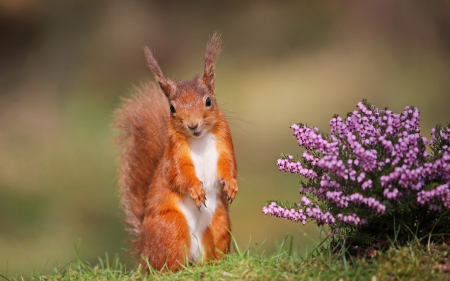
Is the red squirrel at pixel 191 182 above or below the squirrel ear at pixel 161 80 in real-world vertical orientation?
below

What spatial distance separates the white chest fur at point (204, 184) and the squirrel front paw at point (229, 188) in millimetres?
79

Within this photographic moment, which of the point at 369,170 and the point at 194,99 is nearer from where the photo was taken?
the point at 369,170

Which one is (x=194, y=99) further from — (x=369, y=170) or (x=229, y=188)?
→ (x=369, y=170)

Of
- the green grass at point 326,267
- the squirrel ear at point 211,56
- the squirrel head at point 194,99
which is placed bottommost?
the green grass at point 326,267

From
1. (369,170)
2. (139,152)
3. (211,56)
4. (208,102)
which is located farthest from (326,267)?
(139,152)

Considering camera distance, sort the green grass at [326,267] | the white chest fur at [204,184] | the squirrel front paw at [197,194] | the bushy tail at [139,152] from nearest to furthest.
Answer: the green grass at [326,267], the squirrel front paw at [197,194], the white chest fur at [204,184], the bushy tail at [139,152]

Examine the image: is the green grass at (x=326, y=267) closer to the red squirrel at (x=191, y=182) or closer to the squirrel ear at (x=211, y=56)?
the red squirrel at (x=191, y=182)

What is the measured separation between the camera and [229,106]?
489 centimetres

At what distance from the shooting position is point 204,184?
2.51 meters

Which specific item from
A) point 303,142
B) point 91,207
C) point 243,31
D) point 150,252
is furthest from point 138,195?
point 243,31

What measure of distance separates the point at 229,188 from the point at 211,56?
1.79ft

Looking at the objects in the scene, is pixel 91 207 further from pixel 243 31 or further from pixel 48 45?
pixel 243 31

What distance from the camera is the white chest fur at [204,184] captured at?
2.49 meters

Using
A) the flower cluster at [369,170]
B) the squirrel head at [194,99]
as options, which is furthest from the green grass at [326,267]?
the squirrel head at [194,99]
